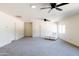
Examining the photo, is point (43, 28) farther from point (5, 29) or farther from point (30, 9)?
point (30, 9)

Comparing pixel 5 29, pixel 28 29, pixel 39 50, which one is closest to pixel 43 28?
pixel 28 29

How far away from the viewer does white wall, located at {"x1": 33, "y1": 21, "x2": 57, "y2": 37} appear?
13656 millimetres

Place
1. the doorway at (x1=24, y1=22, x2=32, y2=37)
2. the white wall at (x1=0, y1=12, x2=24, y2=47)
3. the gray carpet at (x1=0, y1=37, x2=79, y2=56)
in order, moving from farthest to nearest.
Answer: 1. the doorway at (x1=24, y1=22, x2=32, y2=37)
2. the white wall at (x1=0, y1=12, x2=24, y2=47)
3. the gray carpet at (x1=0, y1=37, x2=79, y2=56)

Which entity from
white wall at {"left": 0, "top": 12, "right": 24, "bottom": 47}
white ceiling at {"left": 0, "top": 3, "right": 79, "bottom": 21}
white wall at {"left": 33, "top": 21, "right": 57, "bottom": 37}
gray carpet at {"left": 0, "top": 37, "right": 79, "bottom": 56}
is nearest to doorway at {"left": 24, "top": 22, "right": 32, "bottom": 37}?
white wall at {"left": 33, "top": 21, "right": 57, "bottom": 37}

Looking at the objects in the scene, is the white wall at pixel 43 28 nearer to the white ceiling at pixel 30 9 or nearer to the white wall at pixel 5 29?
the white wall at pixel 5 29

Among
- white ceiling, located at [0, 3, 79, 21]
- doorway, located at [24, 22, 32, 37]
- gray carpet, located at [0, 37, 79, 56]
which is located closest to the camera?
white ceiling, located at [0, 3, 79, 21]

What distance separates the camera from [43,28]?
44.8 feet

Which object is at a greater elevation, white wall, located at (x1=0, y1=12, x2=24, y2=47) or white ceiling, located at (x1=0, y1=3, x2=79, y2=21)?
white ceiling, located at (x1=0, y1=3, x2=79, y2=21)

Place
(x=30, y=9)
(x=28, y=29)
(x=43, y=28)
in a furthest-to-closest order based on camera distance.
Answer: (x=28, y=29) → (x=43, y=28) → (x=30, y=9)

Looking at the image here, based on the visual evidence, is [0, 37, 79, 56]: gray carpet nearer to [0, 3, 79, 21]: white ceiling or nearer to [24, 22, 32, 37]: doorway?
[0, 3, 79, 21]: white ceiling

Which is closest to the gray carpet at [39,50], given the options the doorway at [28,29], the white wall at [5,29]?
the white wall at [5,29]

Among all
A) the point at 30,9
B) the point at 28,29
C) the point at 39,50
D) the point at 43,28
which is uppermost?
the point at 30,9

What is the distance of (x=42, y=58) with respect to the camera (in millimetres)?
985

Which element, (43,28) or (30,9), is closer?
(30,9)
